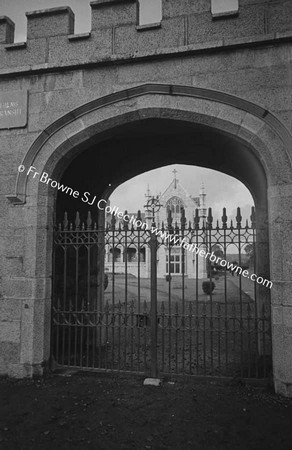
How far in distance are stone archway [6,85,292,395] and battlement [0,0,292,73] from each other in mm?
604

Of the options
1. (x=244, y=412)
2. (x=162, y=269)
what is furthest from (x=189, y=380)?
(x=162, y=269)

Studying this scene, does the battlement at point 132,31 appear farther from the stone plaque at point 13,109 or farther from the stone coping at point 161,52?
the stone plaque at point 13,109

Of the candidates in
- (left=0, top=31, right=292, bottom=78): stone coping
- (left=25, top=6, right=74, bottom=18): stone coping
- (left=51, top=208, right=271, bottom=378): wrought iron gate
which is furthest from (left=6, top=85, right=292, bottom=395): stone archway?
(left=25, top=6, right=74, bottom=18): stone coping

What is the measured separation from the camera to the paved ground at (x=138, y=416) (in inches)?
125

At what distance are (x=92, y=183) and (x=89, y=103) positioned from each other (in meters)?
2.24

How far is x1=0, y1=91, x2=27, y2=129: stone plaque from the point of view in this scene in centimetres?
497

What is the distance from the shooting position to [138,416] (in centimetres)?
366

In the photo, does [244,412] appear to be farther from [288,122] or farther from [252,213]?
[288,122]

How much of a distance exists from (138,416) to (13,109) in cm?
419

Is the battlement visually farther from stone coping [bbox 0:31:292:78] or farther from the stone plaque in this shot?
the stone plaque

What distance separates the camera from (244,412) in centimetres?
371

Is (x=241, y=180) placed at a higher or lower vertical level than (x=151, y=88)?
lower

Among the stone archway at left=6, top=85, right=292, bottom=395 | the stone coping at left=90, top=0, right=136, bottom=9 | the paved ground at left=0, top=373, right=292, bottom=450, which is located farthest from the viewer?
the stone coping at left=90, top=0, right=136, bottom=9

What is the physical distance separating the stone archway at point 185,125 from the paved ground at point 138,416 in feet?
1.48
